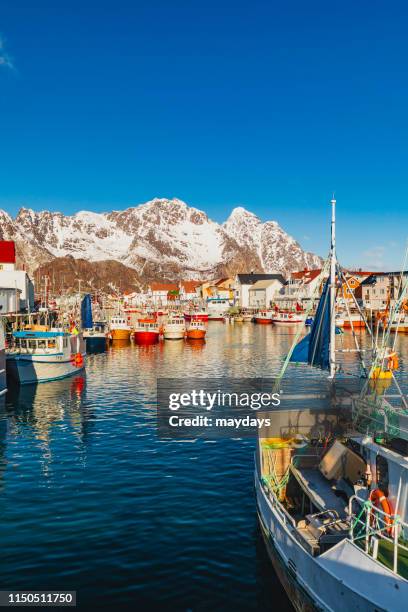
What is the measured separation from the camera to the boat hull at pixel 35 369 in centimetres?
5406

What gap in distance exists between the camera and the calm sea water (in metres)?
17.1

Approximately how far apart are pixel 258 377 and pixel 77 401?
23652 millimetres

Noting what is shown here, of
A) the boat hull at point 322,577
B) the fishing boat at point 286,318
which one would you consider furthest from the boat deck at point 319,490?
the fishing boat at point 286,318

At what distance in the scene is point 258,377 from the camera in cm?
6228

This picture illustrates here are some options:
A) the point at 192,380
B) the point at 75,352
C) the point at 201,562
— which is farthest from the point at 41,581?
the point at 75,352

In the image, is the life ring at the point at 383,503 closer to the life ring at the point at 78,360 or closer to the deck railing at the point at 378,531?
the deck railing at the point at 378,531

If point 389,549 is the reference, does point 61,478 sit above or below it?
below

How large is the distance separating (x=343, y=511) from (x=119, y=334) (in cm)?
9405

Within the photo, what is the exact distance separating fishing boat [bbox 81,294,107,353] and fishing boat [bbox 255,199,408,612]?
74.4 metres

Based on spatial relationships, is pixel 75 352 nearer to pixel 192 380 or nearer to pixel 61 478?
pixel 192 380

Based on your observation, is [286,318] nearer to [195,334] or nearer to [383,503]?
[195,334]

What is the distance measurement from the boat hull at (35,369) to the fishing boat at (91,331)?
111ft

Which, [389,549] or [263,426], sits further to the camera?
[263,426]

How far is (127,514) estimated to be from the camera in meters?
22.5
